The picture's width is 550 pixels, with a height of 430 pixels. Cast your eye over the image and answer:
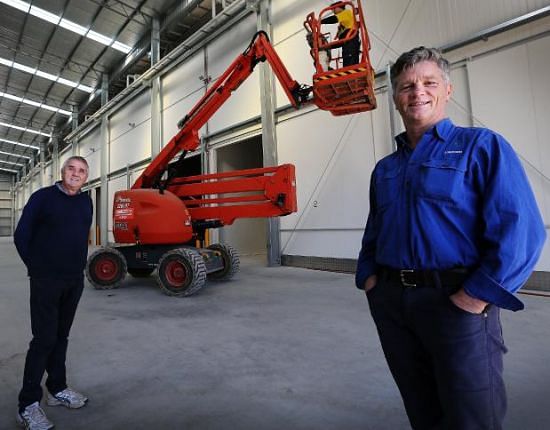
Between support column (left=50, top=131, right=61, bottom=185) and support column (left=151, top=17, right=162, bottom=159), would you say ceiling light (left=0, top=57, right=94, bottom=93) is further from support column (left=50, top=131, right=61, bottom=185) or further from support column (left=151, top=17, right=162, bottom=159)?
support column (left=50, top=131, right=61, bottom=185)

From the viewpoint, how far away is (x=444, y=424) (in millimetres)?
1163

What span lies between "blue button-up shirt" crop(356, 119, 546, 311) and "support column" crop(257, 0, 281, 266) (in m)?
7.46

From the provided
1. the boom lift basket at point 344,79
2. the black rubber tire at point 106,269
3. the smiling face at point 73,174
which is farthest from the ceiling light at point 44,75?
the smiling face at point 73,174

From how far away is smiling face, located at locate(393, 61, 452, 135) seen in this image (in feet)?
3.95

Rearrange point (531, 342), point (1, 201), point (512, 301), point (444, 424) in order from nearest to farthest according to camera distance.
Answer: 1. point (512, 301)
2. point (444, 424)
3. point (531, 342)
4. point (1, 201)

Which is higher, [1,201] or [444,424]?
[1,201]

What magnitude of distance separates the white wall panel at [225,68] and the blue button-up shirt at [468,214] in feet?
28.9

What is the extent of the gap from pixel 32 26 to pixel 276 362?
1611 cm

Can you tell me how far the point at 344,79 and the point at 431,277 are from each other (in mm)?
3895

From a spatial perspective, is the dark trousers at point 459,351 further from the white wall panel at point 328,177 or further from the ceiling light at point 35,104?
the ceiling light at point 35,104

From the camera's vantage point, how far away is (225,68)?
1045 cm

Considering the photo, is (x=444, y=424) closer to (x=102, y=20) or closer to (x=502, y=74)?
(x=502, y=74)

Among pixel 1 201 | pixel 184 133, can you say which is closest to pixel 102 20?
pixel 184 133

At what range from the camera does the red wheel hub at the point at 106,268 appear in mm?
6301
